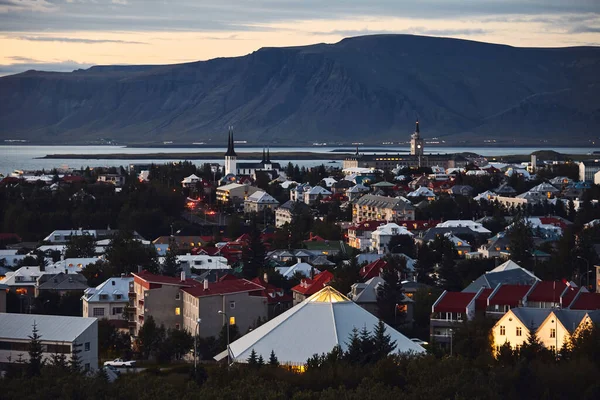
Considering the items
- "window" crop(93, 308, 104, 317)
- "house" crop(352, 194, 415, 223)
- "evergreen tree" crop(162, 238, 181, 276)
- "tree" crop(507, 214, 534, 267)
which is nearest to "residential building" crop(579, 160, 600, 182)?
"house" crop(352, 194, 415, 223)

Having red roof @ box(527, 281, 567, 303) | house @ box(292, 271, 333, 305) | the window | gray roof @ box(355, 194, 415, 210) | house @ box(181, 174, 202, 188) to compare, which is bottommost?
house @ box(181, 174, 202, 188)

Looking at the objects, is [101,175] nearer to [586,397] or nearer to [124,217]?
[124,217]

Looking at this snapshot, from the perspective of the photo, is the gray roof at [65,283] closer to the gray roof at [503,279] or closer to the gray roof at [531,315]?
the gray roof at [503,279]

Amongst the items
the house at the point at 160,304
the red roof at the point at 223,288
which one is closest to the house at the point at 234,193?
the red roof at the point at 223,288

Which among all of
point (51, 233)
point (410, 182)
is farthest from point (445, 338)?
point (410, 182)

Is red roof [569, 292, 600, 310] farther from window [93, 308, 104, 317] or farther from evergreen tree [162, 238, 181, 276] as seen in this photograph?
evergreen tree [162, 238, 181, 276]

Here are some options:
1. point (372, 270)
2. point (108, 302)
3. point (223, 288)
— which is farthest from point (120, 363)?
point (372, 270)
